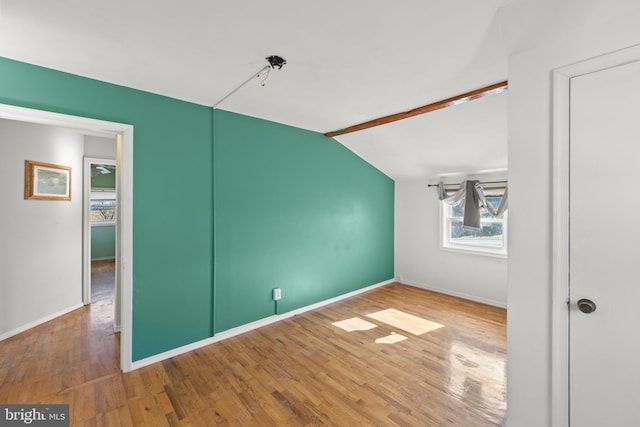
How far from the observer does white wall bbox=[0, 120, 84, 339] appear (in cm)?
297

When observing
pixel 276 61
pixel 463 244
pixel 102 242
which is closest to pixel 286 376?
pixel 276 61

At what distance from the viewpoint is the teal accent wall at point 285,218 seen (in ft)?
9.93

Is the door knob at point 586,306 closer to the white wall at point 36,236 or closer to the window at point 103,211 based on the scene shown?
the white wall at point 36,236

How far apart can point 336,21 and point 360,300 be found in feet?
11.8

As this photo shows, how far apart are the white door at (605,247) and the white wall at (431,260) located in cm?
276

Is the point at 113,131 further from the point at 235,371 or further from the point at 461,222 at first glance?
the point at 461,222

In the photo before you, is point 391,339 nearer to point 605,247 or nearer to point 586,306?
point 586,306

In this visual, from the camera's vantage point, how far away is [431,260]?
4.73m

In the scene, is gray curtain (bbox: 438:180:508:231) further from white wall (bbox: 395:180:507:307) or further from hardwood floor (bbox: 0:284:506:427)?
hardwood floor (bbox: 0:284:506:427)

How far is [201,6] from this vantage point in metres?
1.46

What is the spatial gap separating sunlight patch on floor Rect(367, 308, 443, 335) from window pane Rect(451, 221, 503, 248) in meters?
1.65

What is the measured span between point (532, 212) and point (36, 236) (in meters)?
4.87

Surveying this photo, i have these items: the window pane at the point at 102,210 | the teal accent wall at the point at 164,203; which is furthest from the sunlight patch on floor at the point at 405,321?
the window pane at the point at 102,210

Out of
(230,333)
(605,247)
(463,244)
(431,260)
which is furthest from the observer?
(431,260)
